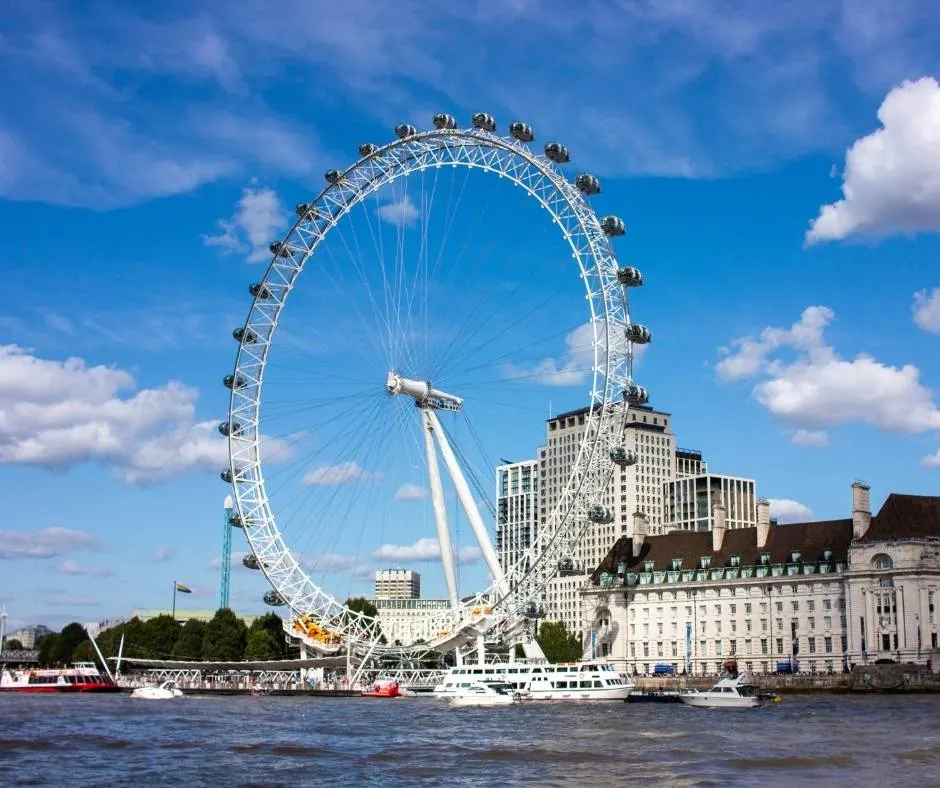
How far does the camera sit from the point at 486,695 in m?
92.4

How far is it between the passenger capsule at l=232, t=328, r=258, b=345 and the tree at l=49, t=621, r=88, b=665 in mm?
97609

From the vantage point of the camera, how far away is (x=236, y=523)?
106 m

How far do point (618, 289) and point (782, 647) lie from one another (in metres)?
51.4

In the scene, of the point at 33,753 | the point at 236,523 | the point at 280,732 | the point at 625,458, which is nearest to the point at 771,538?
the point at 625,458

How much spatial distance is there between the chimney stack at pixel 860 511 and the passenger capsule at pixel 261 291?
193ft

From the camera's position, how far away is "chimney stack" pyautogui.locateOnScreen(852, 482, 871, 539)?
121 meters

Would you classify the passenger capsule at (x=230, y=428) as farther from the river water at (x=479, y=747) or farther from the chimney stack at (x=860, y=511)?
the chimney stack at (x=860, y=511)

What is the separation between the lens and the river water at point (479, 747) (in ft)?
133

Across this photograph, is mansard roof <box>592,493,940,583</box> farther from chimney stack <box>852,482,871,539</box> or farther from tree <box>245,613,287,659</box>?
tree <box>245,613,287,659</box>

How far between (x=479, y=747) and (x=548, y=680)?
143ft

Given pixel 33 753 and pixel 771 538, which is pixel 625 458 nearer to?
pixel 771 538

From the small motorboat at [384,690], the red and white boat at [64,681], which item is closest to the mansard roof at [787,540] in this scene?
the small motorboat at [384,690]

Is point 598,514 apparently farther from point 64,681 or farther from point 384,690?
point 64,681

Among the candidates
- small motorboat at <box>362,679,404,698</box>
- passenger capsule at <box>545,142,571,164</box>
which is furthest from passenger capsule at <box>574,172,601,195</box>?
A: small motorboat at <box>362,679,404,698</box>
